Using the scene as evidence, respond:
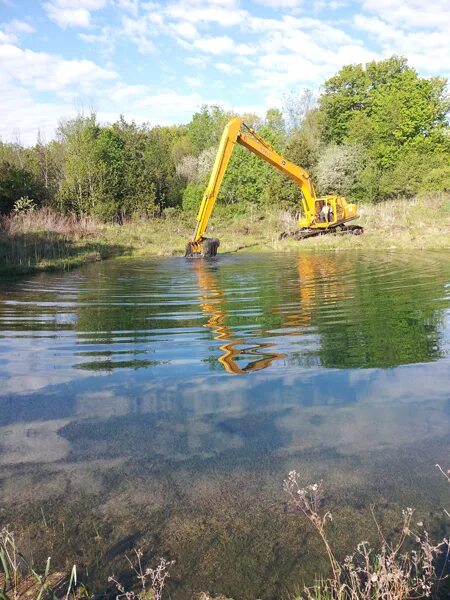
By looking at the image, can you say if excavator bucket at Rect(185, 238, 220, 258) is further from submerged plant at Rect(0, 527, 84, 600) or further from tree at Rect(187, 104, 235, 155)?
tree at Rect(187, 104, 235, 155)

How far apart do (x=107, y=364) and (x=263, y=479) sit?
3.32 metres

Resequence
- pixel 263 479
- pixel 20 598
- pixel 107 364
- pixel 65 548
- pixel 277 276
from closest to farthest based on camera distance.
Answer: pixel 20 598, pixel 65 548, pixel 263 479, pixel 107 364, pixel 277 276

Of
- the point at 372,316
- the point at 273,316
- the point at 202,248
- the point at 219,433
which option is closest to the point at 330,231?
the point at 202,248

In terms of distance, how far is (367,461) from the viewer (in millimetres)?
3658

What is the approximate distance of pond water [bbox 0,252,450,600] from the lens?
280 centimetres

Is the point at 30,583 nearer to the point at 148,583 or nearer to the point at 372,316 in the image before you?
the point at 148,583

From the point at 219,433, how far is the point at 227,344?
9.51 ft

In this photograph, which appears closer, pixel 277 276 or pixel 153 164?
pixel 277 276

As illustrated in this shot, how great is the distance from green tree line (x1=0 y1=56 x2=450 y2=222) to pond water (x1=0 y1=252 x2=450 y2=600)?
27657 mm

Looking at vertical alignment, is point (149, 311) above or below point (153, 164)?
below

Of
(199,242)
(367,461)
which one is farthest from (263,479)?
(199,242)

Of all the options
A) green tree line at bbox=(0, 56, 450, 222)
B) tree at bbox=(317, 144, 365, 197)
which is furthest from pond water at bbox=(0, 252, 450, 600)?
tree at bbox=(317, 144, 365, 197)

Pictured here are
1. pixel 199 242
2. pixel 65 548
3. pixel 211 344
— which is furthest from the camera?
pixel 199 242

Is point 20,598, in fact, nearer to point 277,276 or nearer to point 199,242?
point 277,276
